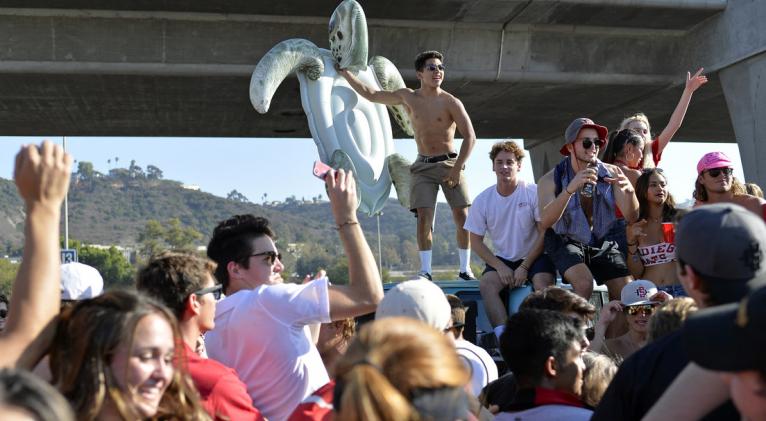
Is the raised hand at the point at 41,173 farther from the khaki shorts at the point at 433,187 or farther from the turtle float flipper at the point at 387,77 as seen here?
the turtle float flipper at the point at 387,77

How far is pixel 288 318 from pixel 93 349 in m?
1.09

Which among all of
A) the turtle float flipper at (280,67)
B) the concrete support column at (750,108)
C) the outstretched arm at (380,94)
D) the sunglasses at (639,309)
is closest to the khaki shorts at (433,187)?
the outstretched arm at (380,94)

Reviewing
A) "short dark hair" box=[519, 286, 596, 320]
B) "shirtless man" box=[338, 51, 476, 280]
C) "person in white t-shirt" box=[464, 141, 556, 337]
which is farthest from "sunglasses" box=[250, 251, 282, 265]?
"shirtless man" box=[338, 51, 476, 280]

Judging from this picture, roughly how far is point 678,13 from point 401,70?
4.77 meters

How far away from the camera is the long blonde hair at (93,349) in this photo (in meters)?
2.51

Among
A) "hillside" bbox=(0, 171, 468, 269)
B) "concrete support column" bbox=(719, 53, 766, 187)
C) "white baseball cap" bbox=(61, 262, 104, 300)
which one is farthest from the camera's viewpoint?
"hillside" bbox=(0, 171, 468, 269)

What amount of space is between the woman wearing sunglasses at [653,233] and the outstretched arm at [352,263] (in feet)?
12.4

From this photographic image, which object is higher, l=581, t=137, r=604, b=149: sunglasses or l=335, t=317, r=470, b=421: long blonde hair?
l=581, t=137, r=604, b=149: sunglasses

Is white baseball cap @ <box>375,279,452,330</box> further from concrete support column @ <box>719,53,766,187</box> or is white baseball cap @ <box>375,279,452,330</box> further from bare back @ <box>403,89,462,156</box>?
concrete support column @ <box>719,53,766,187</box>

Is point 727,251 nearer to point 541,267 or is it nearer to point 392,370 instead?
point 392,370

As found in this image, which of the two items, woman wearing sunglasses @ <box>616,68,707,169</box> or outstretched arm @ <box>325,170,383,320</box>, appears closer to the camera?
outstretched arm @ <box>325,170,383,320</box>

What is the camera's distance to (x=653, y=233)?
6668mm

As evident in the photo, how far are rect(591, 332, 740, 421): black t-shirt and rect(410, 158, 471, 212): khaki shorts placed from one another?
21.3 feet

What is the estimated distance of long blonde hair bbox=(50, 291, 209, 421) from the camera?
2506 millimetres
